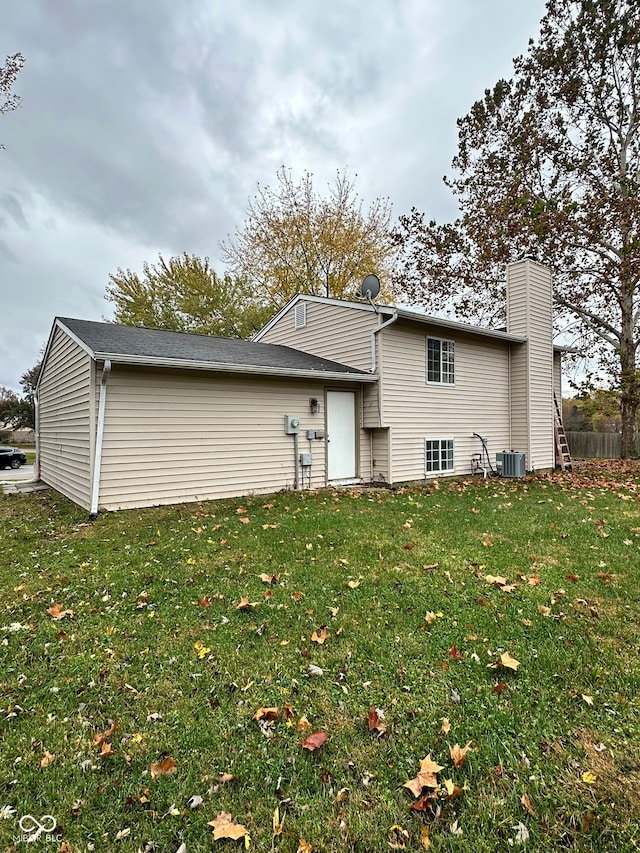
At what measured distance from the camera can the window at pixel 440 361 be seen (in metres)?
10.3

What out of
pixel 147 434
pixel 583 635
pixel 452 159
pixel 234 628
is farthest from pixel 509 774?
pixel 452 159

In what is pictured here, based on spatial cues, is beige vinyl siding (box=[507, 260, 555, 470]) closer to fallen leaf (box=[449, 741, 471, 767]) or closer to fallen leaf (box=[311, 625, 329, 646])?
fallen leaf (box=[311, 625, 329, 646])

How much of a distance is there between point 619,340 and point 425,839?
58.0 feet

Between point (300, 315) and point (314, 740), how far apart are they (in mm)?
10456

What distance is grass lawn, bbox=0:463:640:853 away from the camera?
1630mm

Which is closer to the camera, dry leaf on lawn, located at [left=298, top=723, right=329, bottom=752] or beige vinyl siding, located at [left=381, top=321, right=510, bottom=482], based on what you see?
dry leaf on lawn, located at [left=298, top=723, right=329, bottom=752]

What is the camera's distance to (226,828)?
1.59 meters

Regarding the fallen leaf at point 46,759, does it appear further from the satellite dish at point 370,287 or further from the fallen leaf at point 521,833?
the satellite dish at point 370,287

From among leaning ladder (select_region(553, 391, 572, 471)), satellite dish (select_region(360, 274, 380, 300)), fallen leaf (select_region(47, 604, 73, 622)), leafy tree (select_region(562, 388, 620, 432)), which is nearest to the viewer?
fallen leaf (select_region(47, 604, 73, 622))

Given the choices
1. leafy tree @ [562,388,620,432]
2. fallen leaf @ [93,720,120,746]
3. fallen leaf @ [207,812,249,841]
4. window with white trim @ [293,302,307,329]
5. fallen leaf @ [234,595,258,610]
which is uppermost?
window with white trim @ [293,302,307,329]

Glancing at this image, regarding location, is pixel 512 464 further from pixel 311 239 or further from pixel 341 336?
pixel 311 239

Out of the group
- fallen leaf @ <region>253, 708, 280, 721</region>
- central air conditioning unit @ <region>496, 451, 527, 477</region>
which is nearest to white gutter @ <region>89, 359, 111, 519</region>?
fallen leaf @ <region>253, 708, 280, 721</region>

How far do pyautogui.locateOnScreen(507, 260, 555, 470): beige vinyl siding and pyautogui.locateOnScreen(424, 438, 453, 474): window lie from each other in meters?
2.60

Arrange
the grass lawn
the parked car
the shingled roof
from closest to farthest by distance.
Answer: the grass lawn < the shingled roof < the parked car
